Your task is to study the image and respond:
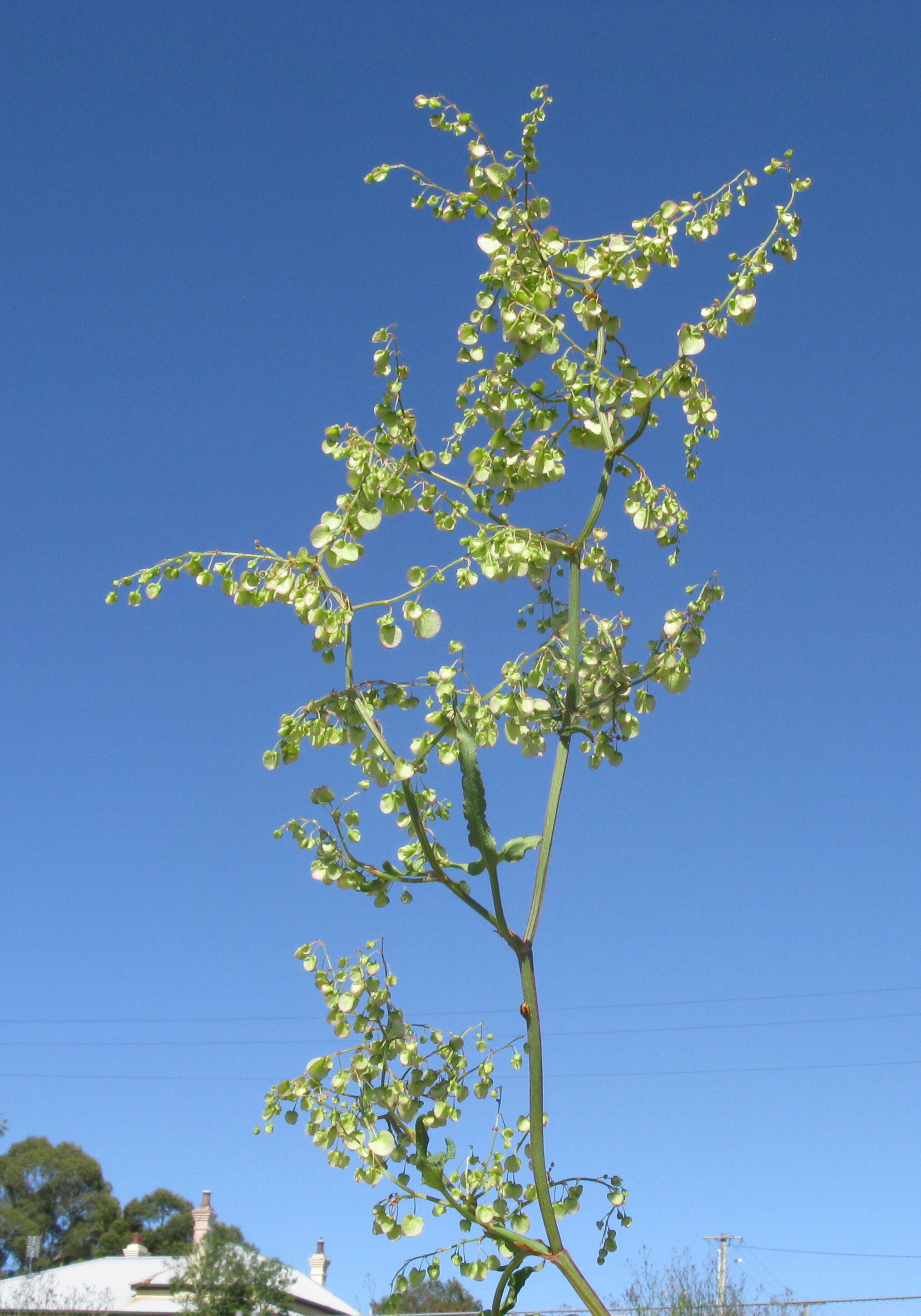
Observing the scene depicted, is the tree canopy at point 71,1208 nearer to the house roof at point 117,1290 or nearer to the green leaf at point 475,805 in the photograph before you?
the house roof at point 117,1290

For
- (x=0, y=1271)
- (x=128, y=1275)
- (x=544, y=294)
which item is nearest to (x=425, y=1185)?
(x=544, y=294)

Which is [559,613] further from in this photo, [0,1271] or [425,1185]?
[0,1271]

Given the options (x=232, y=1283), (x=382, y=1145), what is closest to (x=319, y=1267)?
(x=232, y=1283)

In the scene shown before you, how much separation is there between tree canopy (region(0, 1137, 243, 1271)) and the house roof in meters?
6.16

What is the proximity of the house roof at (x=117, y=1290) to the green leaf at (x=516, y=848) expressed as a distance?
58.5ft

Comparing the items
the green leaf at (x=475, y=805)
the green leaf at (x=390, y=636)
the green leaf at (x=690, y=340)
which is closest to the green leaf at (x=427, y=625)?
the green leaf at (x=390, y=636)

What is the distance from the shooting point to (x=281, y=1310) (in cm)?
1655

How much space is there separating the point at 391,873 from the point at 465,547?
1.23 ft

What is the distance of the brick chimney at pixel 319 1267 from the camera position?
26859mm

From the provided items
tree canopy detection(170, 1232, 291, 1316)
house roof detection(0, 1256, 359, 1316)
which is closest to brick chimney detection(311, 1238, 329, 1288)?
house roof detection(0, 1256, 359, 1316)

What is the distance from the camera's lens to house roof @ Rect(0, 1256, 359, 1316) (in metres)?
17.6

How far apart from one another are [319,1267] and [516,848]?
1177 inches

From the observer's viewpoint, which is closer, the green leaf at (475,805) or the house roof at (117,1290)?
the green leaf at (475,805)

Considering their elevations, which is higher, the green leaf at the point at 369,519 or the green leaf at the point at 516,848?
Answer: the green leaf at the point at 369,519
